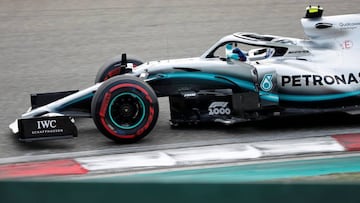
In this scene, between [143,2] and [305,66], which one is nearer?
[305,66]

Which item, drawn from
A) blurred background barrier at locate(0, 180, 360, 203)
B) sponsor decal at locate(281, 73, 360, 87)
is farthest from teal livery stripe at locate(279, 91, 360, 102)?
blurred background barrier at locate(0, 180, 360, 203)

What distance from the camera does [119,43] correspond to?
50.5 feet

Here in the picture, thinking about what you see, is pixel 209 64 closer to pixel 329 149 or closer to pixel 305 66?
pixel 305 66

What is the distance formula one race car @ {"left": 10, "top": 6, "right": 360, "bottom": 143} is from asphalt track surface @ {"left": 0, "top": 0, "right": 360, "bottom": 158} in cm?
25

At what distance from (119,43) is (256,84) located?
6346 mm

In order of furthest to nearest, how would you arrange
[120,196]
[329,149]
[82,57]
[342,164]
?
[82,57] < [329,149] < [342,164] < [120,196]

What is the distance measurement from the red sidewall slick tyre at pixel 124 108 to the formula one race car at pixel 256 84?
0.04 feet

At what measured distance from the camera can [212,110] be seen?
31.2 ft

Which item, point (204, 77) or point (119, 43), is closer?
point (204, 77)

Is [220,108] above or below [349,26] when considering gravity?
below

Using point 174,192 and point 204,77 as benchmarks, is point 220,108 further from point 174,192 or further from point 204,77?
point 174,192

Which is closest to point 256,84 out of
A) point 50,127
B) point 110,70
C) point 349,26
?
point 349,26

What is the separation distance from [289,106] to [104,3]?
972 cm

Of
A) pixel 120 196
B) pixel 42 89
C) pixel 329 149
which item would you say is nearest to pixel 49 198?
pixel 120 196
